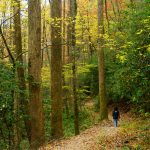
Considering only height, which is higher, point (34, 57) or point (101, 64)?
point (34, 57)

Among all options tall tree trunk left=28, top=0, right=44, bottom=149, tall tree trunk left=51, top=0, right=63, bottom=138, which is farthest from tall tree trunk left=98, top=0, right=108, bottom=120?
tall tree trunk left=28, top=0, right=44, bottom=149

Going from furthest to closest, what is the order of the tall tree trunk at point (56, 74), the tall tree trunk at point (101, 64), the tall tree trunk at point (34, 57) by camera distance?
the tall tree trunk at point (101, 64)
the tall tree trunk at point (56, 74)
the tall tree trunk at point (34, 57)

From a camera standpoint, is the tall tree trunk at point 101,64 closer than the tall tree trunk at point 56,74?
No

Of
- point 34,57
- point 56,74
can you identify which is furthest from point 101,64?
point 34,57

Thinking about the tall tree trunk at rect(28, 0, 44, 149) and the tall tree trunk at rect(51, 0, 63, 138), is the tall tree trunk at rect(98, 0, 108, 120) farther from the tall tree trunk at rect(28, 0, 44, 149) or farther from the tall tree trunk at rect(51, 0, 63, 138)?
the tall tree trunk at rect(28, 0, 44, 149)

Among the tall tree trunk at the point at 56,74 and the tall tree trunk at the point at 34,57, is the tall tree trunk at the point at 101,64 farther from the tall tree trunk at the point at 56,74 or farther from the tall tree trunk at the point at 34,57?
the tall tree trunk at the point at 34,57

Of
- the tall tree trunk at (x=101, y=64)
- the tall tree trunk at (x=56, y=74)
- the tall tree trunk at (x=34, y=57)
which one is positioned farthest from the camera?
the tall tree trunk at (x=101, y=64)

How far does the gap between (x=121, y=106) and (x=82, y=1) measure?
63.6ft

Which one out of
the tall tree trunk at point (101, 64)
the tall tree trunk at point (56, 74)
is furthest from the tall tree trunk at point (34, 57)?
the tall tree trunk at point (101, 64)

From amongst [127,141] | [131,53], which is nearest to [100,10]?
[131,53]

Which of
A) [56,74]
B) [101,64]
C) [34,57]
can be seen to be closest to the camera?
[34,57]

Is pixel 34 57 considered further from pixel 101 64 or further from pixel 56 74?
pixel 101 64

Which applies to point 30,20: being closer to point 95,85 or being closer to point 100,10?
point 100,10

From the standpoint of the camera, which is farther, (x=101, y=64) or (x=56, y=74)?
(x=101, y=64)
